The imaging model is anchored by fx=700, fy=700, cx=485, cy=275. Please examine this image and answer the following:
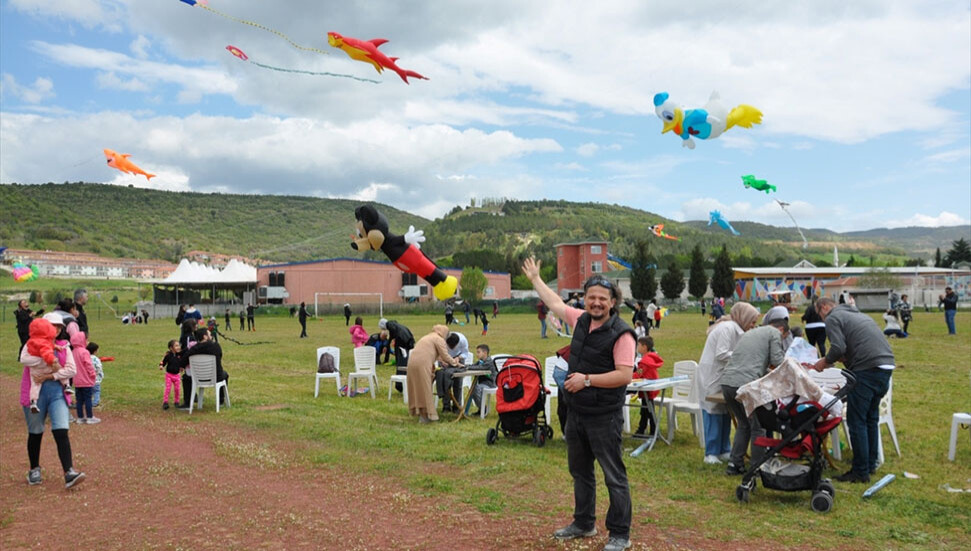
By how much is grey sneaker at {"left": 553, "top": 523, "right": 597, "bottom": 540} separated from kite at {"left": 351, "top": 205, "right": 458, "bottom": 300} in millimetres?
3012

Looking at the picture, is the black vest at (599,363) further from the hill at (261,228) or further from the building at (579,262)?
the building at (579,262)

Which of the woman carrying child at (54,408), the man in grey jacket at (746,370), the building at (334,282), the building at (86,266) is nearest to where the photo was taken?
the man in grey jacket at (746,370)

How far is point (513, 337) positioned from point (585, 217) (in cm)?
15515

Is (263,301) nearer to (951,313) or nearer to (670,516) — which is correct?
(951,313)

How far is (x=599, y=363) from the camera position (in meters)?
4.33

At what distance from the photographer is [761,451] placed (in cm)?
570

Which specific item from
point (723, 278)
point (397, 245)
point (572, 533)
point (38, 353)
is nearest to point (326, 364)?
point (397, 245)

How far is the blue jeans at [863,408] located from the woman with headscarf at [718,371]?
0.99 metres

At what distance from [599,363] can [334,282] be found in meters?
62.0

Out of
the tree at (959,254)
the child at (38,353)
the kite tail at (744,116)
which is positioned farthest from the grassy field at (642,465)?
the tree at (959,254)

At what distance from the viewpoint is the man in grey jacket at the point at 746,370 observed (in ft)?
19.6

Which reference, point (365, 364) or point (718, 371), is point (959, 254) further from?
point (718, 371)

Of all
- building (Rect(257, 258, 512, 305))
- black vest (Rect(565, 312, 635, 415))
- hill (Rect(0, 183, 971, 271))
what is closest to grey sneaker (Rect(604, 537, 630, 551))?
black vest (Rect(565, 312, 635, 415))

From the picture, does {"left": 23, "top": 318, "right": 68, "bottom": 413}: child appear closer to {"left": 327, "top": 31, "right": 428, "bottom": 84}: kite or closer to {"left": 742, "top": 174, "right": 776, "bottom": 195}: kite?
{"left": 327, "top": 31, "right": 428, "bottom": 84}: kite
